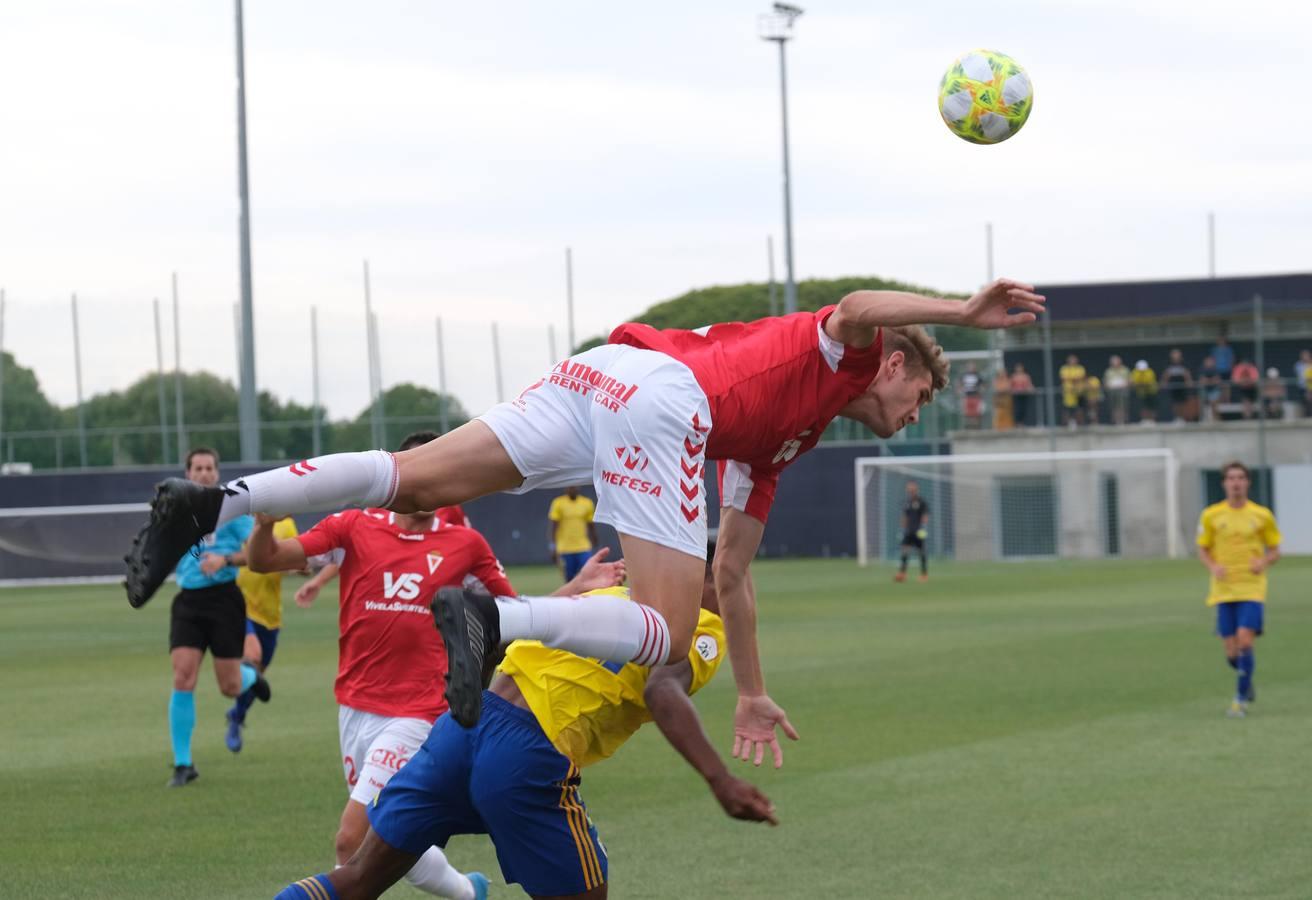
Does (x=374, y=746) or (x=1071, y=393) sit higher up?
(x=1071, y=393)

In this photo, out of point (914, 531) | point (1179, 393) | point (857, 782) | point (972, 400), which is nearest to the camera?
point (857, 782)

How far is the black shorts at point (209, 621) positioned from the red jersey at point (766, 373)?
7218 mm

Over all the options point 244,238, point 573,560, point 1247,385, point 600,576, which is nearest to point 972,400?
point 1247,385

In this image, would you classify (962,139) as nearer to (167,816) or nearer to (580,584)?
(580,584)

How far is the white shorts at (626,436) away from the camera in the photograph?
240 inches

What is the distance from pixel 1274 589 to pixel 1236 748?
20.4 meters

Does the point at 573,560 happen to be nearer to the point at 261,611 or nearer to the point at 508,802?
the point at 261,611

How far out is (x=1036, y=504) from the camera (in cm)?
4791

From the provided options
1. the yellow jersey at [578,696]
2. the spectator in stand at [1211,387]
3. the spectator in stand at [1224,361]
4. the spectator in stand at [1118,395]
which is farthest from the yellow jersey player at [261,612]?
the spectator in stand at [1224,361]

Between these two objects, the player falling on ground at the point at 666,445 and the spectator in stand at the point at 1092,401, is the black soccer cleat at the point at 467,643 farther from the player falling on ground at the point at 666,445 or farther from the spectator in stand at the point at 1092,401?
the spectator in stand at the point at 1092,401

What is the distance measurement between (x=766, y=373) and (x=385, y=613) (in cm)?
295

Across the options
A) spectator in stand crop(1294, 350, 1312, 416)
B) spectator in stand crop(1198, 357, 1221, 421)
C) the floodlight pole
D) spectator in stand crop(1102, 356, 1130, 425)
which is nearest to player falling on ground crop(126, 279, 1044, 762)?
the floodlight pole

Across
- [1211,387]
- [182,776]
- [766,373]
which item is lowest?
[182,776]

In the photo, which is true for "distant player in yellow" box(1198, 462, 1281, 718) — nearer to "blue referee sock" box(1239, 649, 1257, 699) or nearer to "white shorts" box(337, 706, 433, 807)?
"blue referee sock" box(1239, 649, 1257, 699)
